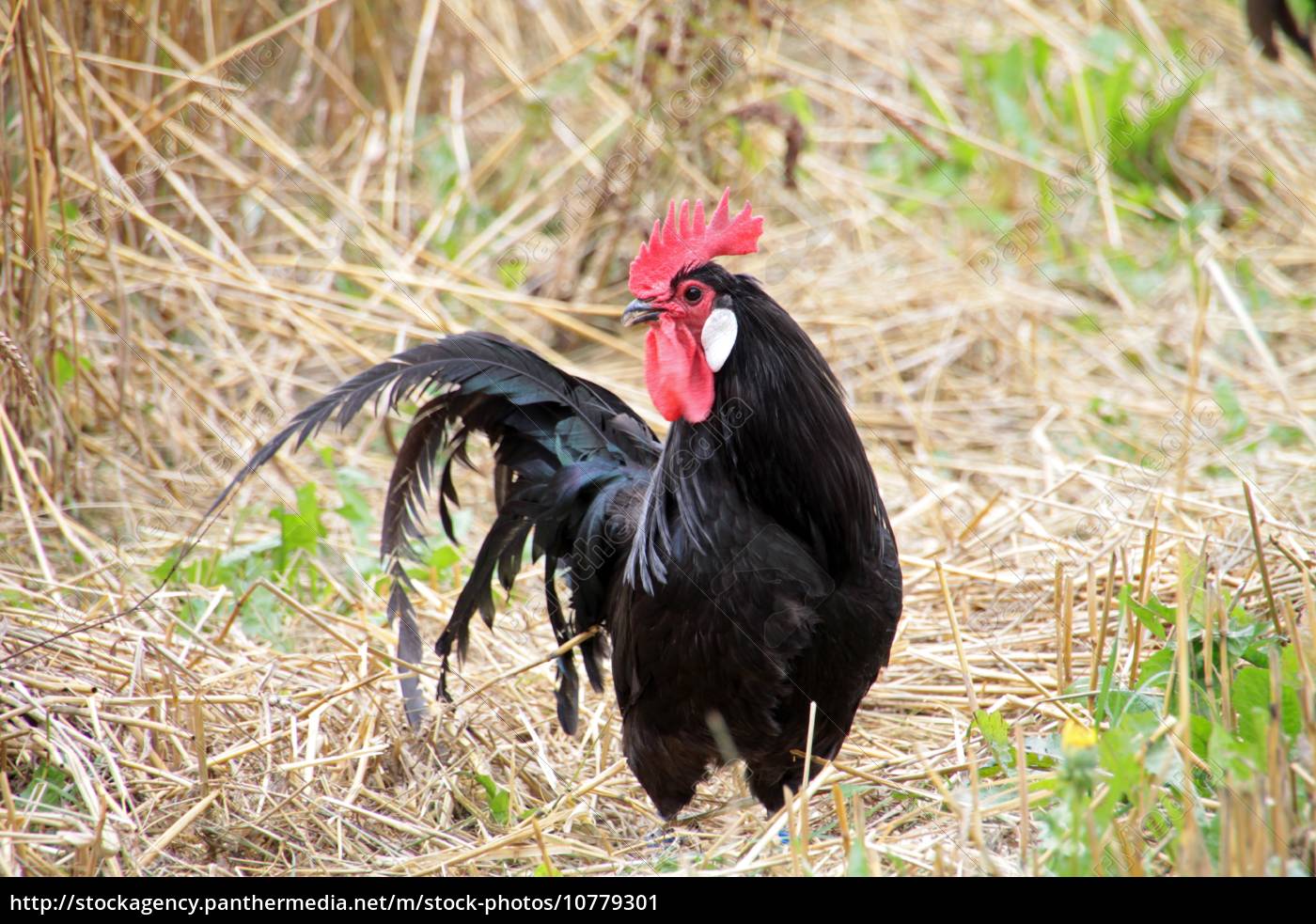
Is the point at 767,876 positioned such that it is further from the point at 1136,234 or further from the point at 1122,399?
→ the point at 1136,234

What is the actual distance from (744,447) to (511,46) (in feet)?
17.9

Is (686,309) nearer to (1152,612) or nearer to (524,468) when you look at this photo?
(524,468)

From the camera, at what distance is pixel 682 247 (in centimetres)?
296

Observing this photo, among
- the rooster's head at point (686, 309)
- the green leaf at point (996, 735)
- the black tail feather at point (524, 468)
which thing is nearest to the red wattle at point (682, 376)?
the rooster's head at point (686, 309)

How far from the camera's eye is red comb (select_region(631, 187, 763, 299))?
2939 mm

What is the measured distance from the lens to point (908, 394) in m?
5.78

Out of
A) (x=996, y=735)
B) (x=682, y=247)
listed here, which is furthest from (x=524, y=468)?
(x=996, y=735)

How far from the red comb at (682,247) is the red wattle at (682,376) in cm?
12

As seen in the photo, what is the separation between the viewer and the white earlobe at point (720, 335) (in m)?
2.83

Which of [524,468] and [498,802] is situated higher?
[524,468]

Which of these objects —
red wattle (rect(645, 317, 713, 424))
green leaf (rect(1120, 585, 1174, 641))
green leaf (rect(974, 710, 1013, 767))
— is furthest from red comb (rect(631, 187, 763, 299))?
green leaf (rect(1120, 585, 1174, 641))

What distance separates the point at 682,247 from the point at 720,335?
291 millimetres

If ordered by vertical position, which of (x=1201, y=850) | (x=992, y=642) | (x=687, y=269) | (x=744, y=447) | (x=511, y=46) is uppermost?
(x=511, y=46)

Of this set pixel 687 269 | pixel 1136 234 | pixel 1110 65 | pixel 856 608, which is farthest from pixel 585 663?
pixel 1110 65
